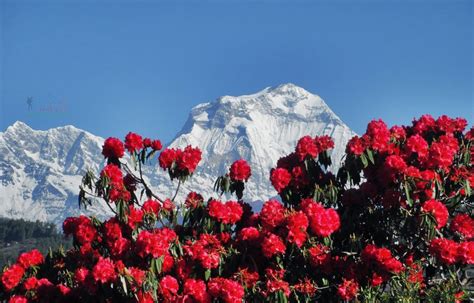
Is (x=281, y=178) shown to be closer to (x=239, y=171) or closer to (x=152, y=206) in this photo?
(x=239, y=171)

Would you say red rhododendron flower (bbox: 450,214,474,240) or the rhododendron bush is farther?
red rhododendron flower (bbox: 450,214,474,240)

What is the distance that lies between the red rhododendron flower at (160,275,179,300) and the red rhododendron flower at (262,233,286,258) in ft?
3.81

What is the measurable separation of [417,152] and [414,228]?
4.00ft

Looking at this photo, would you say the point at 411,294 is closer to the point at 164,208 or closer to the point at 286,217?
the point at 286,217

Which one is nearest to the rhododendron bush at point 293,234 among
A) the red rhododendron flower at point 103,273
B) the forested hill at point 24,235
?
the red rhododendron flower at point 103,273

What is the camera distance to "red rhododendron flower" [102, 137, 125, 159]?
29.7 feet

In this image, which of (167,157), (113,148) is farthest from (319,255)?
(113,148)

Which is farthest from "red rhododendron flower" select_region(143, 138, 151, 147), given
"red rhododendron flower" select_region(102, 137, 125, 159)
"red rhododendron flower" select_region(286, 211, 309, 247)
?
"red rhododendron flower" select_region(286, 211, 309, 247)

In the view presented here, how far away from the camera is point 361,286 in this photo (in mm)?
7082

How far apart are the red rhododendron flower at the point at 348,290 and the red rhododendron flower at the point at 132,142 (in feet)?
13.0

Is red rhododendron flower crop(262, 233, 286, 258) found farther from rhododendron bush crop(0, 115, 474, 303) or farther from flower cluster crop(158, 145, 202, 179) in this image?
flower cluster crop(158, 145, 202, 179)

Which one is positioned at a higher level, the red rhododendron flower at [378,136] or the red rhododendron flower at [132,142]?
the red rhododendron flower at [378,136]

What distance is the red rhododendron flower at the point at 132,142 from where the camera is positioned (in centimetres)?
909

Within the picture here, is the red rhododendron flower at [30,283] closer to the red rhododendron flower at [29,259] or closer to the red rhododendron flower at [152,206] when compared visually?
the red rhododendron flower at [29,259]
